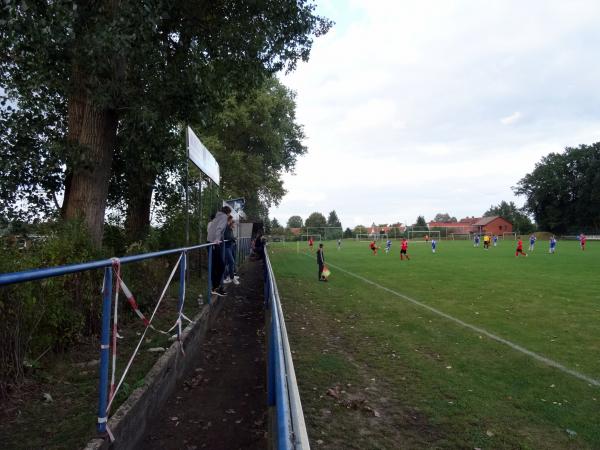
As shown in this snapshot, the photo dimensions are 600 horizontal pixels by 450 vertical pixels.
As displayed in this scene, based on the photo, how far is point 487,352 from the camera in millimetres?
6594

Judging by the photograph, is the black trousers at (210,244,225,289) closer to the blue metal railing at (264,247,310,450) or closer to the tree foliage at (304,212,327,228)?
the blue metal railing at (264,247,310,450)

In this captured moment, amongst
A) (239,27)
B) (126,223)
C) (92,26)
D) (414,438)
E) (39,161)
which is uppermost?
(239,27)

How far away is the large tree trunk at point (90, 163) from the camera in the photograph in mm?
7145

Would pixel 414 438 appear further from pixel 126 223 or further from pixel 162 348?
pixel 126 223

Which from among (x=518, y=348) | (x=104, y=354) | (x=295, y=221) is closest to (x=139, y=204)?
(x=104, y=354)

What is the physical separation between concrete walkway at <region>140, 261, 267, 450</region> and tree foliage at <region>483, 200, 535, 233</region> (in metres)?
102

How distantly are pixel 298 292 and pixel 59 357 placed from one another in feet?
29.9

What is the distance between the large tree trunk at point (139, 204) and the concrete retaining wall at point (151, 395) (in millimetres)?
4905

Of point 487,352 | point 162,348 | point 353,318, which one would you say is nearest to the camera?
point 162,348

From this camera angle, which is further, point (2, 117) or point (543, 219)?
point (543, 219)

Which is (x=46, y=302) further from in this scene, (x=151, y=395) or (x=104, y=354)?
(x=104, y=354)

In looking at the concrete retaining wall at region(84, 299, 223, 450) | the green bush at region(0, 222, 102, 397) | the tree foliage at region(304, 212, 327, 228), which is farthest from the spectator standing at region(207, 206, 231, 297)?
the tree foliage at region(304, 212, 327, 228)

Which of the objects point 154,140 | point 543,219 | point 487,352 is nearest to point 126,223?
point 154,140

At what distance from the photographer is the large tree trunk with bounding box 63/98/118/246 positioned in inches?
281
